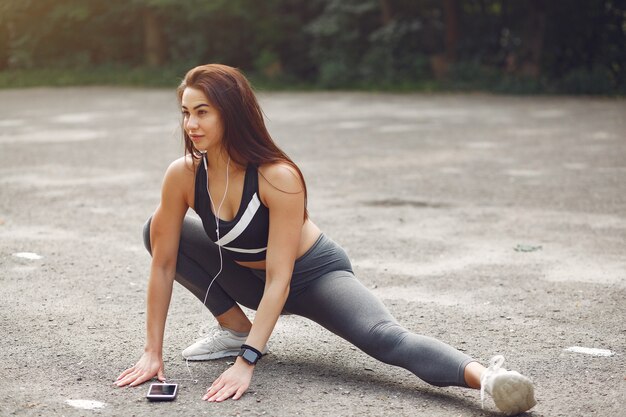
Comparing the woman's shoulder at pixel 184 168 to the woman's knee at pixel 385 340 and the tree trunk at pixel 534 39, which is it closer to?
the woman's knee at pixel 385 340

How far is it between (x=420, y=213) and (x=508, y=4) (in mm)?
15433

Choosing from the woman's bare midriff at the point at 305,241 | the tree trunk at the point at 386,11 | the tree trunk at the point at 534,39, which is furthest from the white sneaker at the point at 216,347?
the tree trunk at the point at 386,11

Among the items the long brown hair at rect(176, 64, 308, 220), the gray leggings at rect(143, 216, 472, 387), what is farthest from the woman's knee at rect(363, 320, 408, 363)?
the long brown hair at rect(176, 64, 308, 220)

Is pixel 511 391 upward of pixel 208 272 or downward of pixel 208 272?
downward

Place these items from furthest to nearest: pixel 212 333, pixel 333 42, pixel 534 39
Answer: pixel 333 42
pixel 534 39
pixel 212 333

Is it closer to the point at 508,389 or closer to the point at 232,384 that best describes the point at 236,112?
the point at 232,384

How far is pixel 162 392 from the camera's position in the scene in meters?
3.55

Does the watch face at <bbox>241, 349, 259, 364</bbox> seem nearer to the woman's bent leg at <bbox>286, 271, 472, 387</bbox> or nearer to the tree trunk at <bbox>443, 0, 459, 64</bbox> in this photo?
the woman's bent leg at <bbox>286, 271, 472, 387</bbox>

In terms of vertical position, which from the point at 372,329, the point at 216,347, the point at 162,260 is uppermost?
the point at 162,260

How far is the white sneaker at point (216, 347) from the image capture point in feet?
13.3

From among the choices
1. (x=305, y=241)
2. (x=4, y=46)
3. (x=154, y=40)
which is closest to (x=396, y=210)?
(x=305, y=241)

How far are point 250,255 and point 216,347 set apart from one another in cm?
53

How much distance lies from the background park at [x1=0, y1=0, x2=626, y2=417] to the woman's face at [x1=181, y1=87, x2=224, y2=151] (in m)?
1.01

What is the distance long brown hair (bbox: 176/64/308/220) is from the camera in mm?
3549
